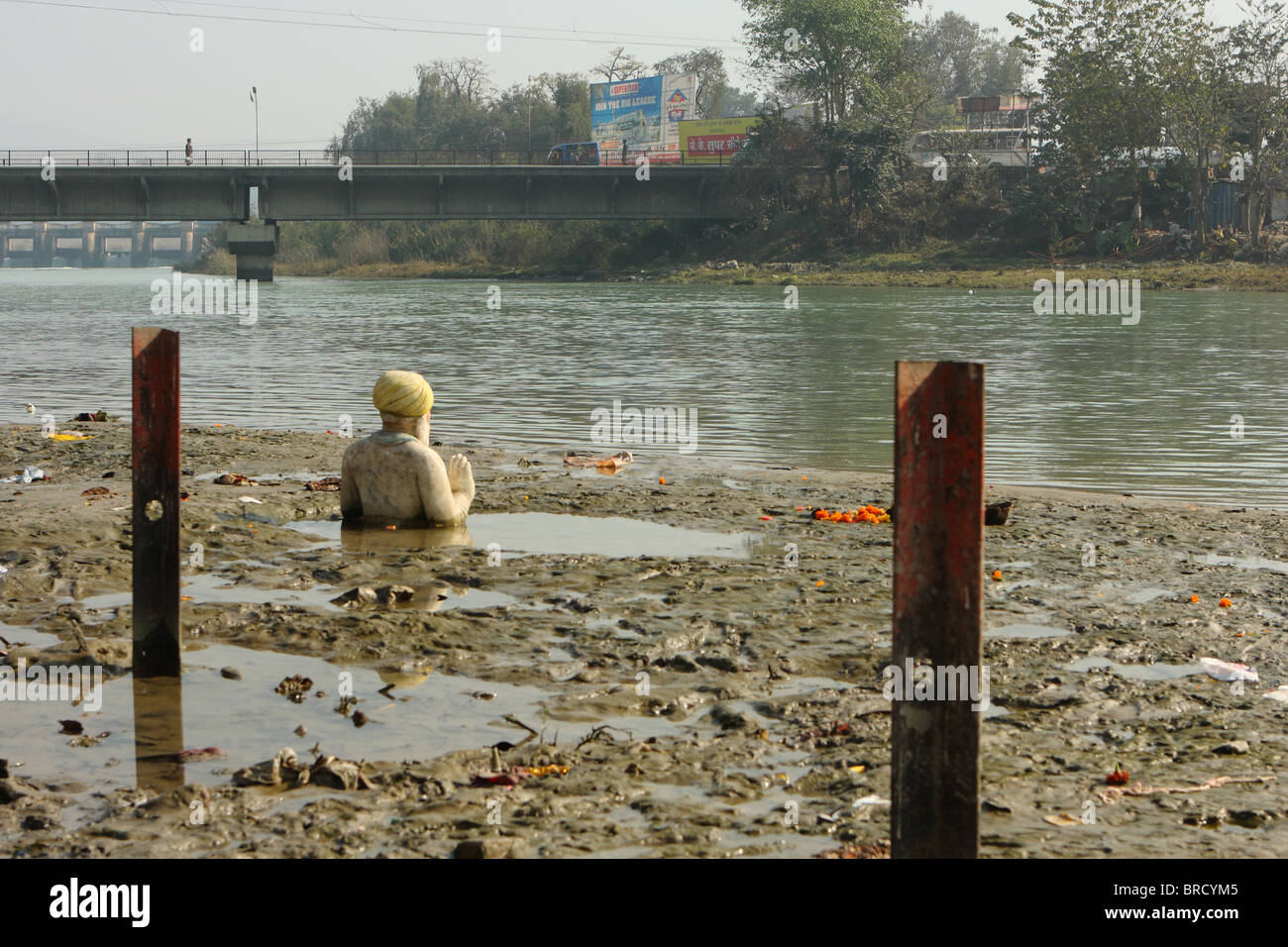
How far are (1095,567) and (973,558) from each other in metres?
5.87

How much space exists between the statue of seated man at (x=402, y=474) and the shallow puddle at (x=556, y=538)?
0.14 metres

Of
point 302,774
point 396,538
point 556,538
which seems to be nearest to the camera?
point 302,774

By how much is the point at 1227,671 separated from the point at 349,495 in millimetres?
6184

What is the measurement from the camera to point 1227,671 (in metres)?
6.56

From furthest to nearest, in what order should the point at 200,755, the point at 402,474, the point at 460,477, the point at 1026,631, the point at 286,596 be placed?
the point at 460,477 → the point at 402,474 → the point at 286,596 → the point at 1026,631 → the point at 200,755

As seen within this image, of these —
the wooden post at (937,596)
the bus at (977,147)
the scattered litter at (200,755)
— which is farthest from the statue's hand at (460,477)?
the bus at (977,147)

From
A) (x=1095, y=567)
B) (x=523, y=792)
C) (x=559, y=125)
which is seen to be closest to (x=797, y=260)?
(x=559, y=125)

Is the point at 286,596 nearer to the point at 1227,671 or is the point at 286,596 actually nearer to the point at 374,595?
the point at 374,595

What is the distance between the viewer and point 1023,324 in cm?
3684

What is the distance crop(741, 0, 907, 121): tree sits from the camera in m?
85.0

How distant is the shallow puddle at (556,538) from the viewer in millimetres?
9539

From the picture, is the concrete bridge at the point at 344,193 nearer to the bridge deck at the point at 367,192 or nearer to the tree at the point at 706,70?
the bridge deck at the point at 367,192

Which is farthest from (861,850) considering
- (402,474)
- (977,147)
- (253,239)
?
(977,147)

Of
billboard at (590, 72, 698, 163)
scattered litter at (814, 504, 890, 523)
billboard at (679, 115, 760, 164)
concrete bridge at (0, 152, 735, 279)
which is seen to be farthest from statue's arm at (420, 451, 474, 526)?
billboard at (590, 72, 698, 163)
